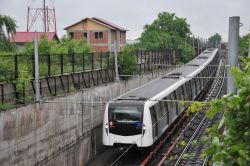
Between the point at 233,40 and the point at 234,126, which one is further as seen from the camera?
the point at 233,40

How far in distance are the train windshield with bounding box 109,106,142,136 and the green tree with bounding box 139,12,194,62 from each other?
48050 millimetres

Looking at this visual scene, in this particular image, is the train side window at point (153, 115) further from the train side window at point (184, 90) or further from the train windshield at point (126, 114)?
the train side window at point (184, 90)

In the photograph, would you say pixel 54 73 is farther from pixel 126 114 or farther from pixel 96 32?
pixel 96 32

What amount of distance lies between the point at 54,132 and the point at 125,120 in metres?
2.82

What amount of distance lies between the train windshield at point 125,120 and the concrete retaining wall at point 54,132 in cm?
168

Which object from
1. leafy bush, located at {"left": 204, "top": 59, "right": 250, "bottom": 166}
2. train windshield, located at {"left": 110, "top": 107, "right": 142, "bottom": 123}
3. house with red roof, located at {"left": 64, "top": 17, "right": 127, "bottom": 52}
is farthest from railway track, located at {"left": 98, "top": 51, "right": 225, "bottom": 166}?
house with red roof, located at {"left": 64, "top": 17, "right": 127, "bottom": 52}

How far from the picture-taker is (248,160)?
354 centimetres

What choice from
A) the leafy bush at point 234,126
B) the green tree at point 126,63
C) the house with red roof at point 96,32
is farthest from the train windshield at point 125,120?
the house with red roof at point 96,32

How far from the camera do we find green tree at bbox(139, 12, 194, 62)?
2623 inches

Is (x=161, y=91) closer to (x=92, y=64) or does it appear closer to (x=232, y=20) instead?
(x=92, y=64)

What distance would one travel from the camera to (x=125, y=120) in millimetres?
17234

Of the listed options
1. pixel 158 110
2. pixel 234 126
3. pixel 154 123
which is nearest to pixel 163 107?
pixel 158 110

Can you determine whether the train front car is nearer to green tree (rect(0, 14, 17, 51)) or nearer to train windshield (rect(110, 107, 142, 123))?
train windshield (rect(110, 107, 142, 123))

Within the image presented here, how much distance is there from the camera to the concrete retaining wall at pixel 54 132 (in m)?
13.0
